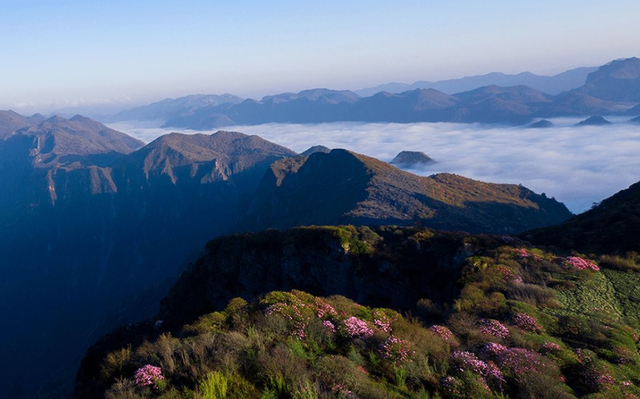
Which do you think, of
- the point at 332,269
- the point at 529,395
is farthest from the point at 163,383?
the point at 332,269

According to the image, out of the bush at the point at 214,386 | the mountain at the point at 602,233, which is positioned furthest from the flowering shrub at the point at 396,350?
the mountain at the point at 602,233

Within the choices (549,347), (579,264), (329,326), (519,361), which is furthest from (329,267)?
(519,361)

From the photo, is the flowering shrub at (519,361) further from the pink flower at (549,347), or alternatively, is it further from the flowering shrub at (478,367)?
the pink flower at (549,347)

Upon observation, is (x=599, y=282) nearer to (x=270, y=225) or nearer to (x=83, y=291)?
(x=270, y=225)

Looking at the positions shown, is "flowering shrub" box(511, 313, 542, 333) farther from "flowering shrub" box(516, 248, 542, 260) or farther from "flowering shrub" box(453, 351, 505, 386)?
"flowering shrub" box(516, 248, 542, 260)

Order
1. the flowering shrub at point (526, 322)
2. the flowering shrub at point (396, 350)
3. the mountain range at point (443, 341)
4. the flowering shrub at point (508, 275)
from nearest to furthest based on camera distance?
1. the mountain range at point (443, 341)
2. the flowering shrub at point (396, 350)
3. the flowering shrub at point (526, 322)
4. the flowering shrub at point (508, 275)
